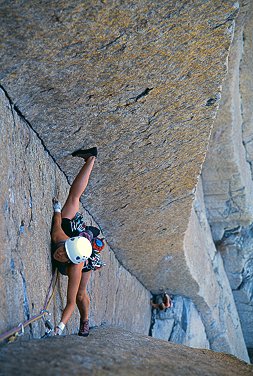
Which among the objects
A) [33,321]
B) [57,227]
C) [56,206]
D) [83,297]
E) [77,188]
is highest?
[77,188]

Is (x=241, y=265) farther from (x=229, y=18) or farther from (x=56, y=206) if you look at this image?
(x=229, y=18)

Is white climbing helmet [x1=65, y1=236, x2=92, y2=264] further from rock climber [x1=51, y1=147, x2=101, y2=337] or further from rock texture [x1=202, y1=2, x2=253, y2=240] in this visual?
rock texture [x1=202, y1=2, x2=253, y2=240]

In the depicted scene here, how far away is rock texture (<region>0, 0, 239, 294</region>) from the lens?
6.16 ft

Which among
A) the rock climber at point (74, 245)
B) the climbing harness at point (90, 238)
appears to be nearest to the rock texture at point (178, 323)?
the rock climber at point (74, 245)

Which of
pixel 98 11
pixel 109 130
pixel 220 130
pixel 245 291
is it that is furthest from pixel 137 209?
pixel 245 291

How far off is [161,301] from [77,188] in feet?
10.3

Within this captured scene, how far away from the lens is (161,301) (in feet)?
18.4

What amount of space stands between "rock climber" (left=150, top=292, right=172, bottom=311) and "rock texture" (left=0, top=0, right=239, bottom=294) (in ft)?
7.14

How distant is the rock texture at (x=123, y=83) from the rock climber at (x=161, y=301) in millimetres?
2175

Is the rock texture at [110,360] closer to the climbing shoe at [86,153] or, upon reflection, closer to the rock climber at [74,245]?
the rock climber at [74,245]

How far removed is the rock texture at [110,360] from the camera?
1628mm

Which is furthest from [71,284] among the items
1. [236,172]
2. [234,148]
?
[236,172]

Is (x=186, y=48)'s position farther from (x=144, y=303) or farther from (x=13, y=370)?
(x=144, y=303)

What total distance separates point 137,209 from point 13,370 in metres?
2.19
